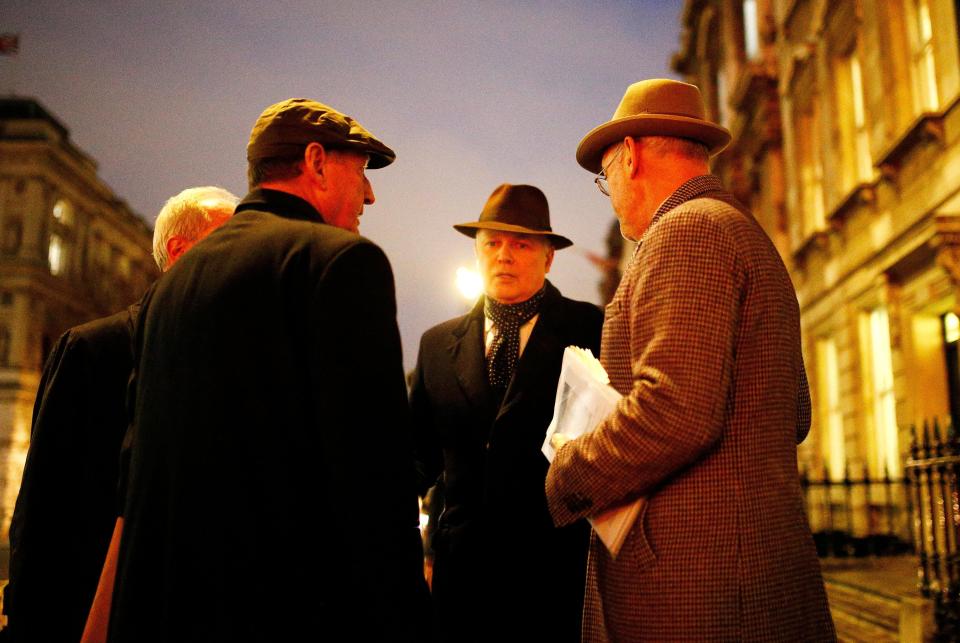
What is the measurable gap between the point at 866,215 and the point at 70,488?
531 inches

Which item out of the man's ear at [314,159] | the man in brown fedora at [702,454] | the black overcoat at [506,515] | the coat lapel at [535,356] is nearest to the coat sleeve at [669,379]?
the man in brown fedora at [702,454]

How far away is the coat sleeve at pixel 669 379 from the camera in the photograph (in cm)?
209

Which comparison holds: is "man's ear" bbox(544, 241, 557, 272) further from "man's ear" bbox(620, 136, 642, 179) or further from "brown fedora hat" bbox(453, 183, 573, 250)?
"man's ear" bbox(620, 136, 642, 179)

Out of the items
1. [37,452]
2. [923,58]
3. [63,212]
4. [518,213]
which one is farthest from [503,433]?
[63,212]

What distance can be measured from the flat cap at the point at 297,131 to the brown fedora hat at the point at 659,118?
0.80m

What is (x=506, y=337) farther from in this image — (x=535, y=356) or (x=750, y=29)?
(x=750, y=29)

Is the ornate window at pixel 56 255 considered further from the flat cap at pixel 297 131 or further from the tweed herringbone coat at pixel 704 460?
the tweed herringbone coat at pixel 704 460

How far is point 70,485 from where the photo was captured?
2990 mm

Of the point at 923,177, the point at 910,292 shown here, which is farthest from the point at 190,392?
the point at 910,292

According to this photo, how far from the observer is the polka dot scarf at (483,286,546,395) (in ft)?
12.8

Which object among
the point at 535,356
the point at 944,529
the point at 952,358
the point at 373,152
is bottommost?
the point at 944,529

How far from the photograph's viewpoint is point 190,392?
189 cm

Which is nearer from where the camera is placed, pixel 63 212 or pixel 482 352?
pixel 482 352

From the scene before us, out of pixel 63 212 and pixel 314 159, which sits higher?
pixel 63 212
